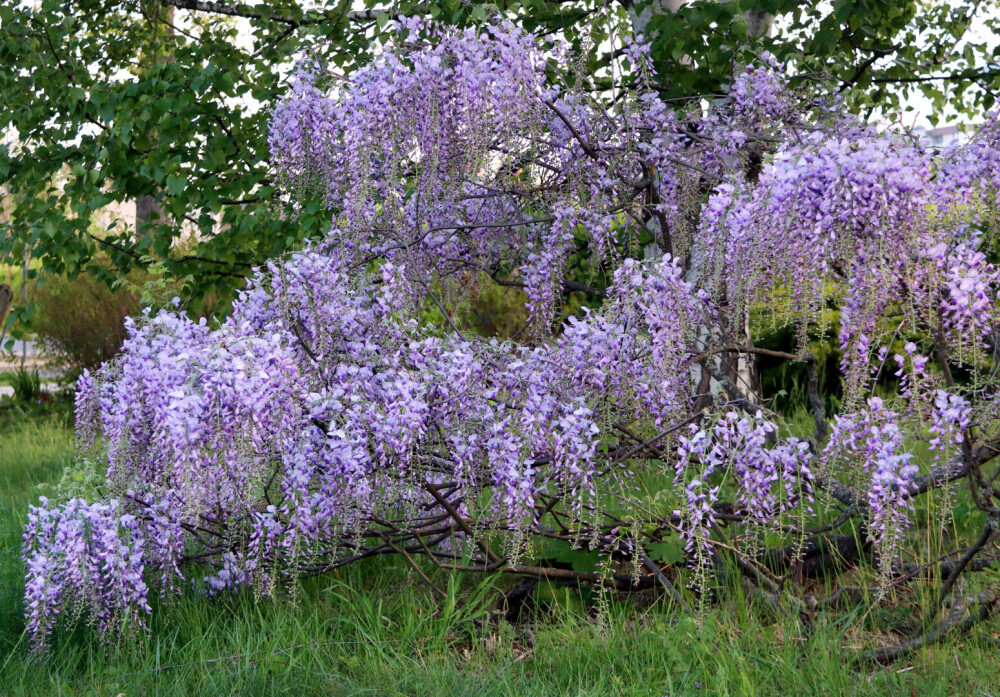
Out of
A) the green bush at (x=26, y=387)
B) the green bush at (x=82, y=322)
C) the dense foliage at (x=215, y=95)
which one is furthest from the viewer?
the green bush at (x=26, y=387)

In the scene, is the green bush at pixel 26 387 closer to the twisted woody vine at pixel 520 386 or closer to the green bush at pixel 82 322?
the green bush at pixel 82 322

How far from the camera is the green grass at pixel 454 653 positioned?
2.98 meters

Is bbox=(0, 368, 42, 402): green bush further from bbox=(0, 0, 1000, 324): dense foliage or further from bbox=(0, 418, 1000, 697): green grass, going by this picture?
bbox=(0, 418, 1000, 697): green grass

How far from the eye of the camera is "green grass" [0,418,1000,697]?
2977 millimetres

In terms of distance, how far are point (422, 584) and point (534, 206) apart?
78.9 inches

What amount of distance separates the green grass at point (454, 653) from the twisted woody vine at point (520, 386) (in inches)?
4.9

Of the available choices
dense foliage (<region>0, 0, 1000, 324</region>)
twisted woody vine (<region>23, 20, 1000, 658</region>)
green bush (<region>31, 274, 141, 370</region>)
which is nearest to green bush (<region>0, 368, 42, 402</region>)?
green bush (<region>31, 274, 141, 370</region>)

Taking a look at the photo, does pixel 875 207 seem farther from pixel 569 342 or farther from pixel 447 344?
pixel 447 344

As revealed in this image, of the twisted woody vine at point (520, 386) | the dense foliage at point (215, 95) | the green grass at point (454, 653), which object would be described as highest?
the dense foliage at point (215, 95)

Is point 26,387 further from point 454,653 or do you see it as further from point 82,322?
point 454,653

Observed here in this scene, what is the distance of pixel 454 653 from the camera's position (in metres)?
3.26

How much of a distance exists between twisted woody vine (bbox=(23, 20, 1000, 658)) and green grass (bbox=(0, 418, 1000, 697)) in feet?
0.41

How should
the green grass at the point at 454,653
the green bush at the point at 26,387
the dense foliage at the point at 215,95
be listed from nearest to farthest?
the green grass at the point at 454,653 → the dense foliage at the point at 215,95 → the green bush at the point at 26,387

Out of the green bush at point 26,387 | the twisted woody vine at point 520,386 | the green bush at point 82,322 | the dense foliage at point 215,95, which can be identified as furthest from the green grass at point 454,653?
the green bush at point 26,387
